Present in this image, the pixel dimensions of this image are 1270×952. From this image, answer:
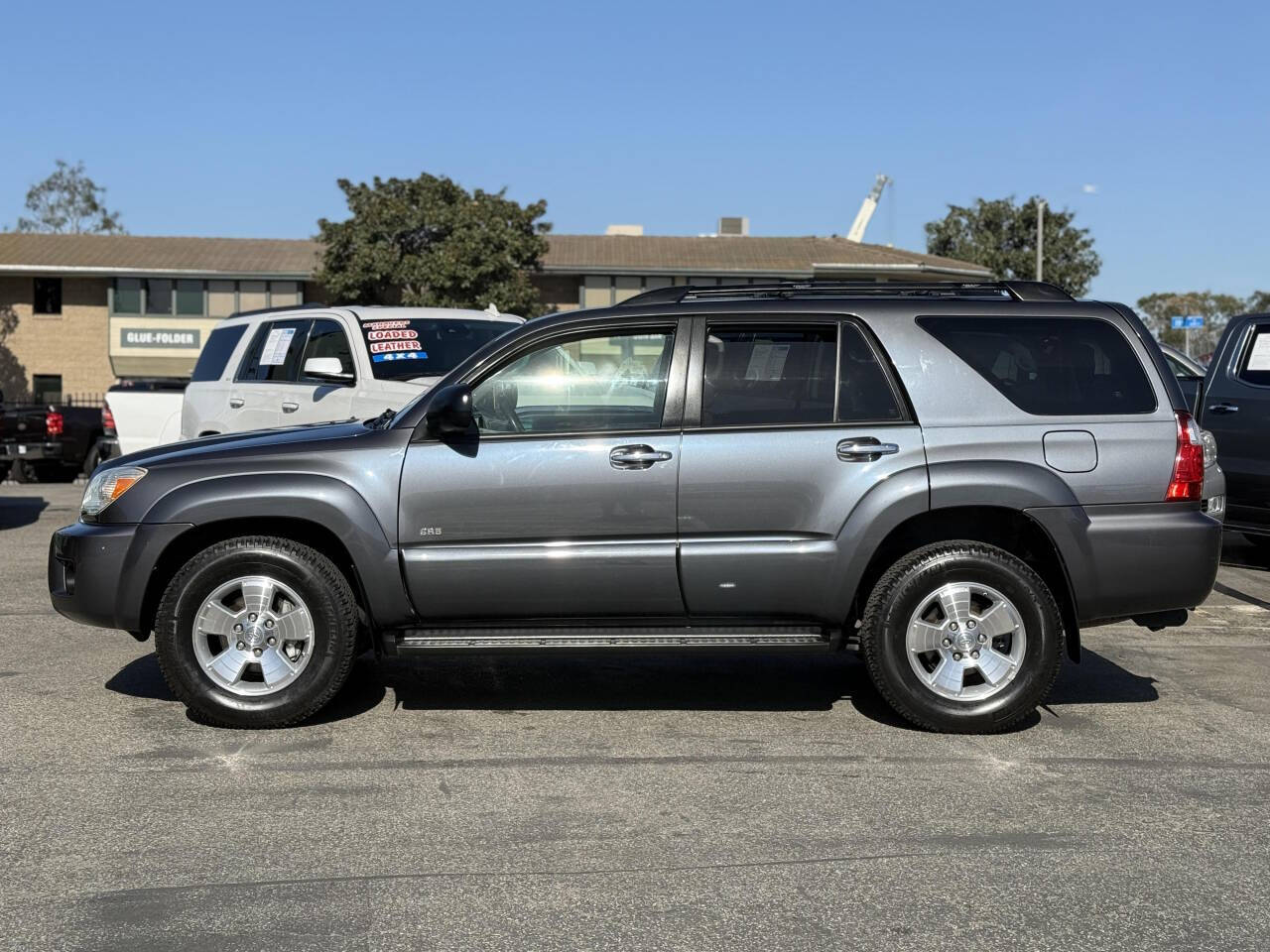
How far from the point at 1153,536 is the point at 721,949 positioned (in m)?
3.13

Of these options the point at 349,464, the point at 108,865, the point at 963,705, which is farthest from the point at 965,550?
the point at 108,865

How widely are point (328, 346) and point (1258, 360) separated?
7.52 m

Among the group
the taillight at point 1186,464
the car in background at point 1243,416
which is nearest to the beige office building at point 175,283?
the car in background at point 1243,416

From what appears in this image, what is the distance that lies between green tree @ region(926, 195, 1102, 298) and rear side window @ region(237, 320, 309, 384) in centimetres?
4593

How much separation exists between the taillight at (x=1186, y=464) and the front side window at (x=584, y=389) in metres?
2.21

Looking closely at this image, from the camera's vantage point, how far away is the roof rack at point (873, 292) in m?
6.37

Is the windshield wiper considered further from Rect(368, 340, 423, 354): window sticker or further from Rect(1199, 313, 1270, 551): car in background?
Rect(1199, 313, 1270, 551): car in background

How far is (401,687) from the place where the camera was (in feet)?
23.1

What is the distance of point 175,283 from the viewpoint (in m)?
46.9

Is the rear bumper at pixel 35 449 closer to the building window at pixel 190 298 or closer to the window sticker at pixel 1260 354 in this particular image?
the window sticker at pixel 1260 354

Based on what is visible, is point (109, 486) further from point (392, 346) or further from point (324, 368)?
point (392, 346)

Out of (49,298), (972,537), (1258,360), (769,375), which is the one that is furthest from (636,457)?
(49,298)

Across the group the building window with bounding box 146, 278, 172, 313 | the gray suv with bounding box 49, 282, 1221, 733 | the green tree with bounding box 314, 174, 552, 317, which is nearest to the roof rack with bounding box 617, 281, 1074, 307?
the gray suv with bounding box 49, 282, 1221, 733

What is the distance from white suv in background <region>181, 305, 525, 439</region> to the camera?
1127 centimetres
